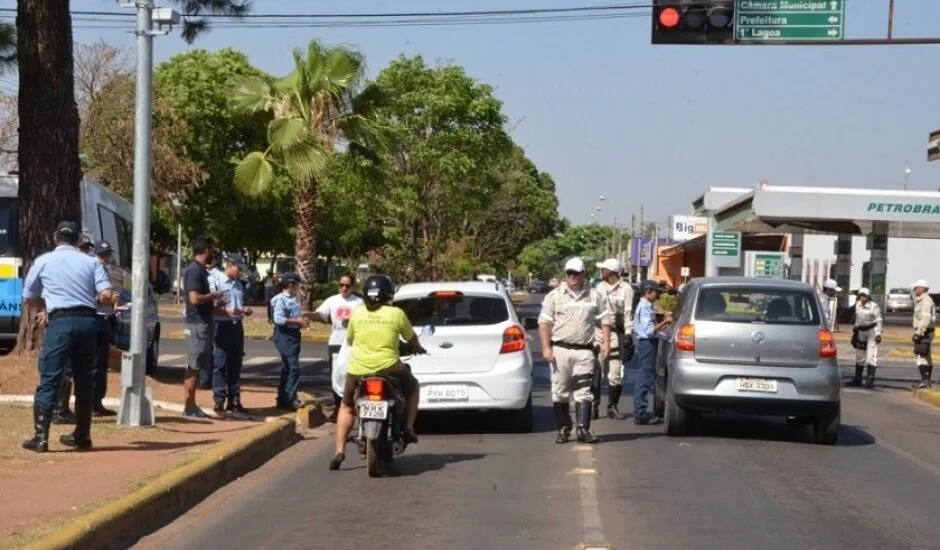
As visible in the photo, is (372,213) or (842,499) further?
(372,213)

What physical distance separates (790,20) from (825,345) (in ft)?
23.7

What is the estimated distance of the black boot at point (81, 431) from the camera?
10938 mm

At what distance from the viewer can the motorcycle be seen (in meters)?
10.6

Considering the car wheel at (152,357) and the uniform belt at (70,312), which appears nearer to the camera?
the uniform belt at (70,312)

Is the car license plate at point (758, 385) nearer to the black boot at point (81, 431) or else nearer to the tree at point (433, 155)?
the black boot at point (81, 431)

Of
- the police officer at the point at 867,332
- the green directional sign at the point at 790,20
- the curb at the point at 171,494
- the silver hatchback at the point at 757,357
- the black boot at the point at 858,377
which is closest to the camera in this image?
the curb at the point at 171,494

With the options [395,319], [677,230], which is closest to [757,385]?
[395,319]

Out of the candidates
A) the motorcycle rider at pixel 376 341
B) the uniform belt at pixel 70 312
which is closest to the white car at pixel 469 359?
the motorcycle rider at pixel 376 341

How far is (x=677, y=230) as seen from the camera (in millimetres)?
80188

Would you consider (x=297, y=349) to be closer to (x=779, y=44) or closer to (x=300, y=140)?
(x=779, y=44)

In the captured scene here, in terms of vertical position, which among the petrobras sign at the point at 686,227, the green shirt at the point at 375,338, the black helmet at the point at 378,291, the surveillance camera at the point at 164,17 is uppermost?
the surveillance camera at the point at 164,17

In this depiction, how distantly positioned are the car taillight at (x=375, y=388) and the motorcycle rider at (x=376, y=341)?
0.12m

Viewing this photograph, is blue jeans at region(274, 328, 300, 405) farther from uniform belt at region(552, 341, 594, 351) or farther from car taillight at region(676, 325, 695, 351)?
car taillight at region(676, 325, 695, 351)

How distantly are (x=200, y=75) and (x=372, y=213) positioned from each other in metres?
15.8
